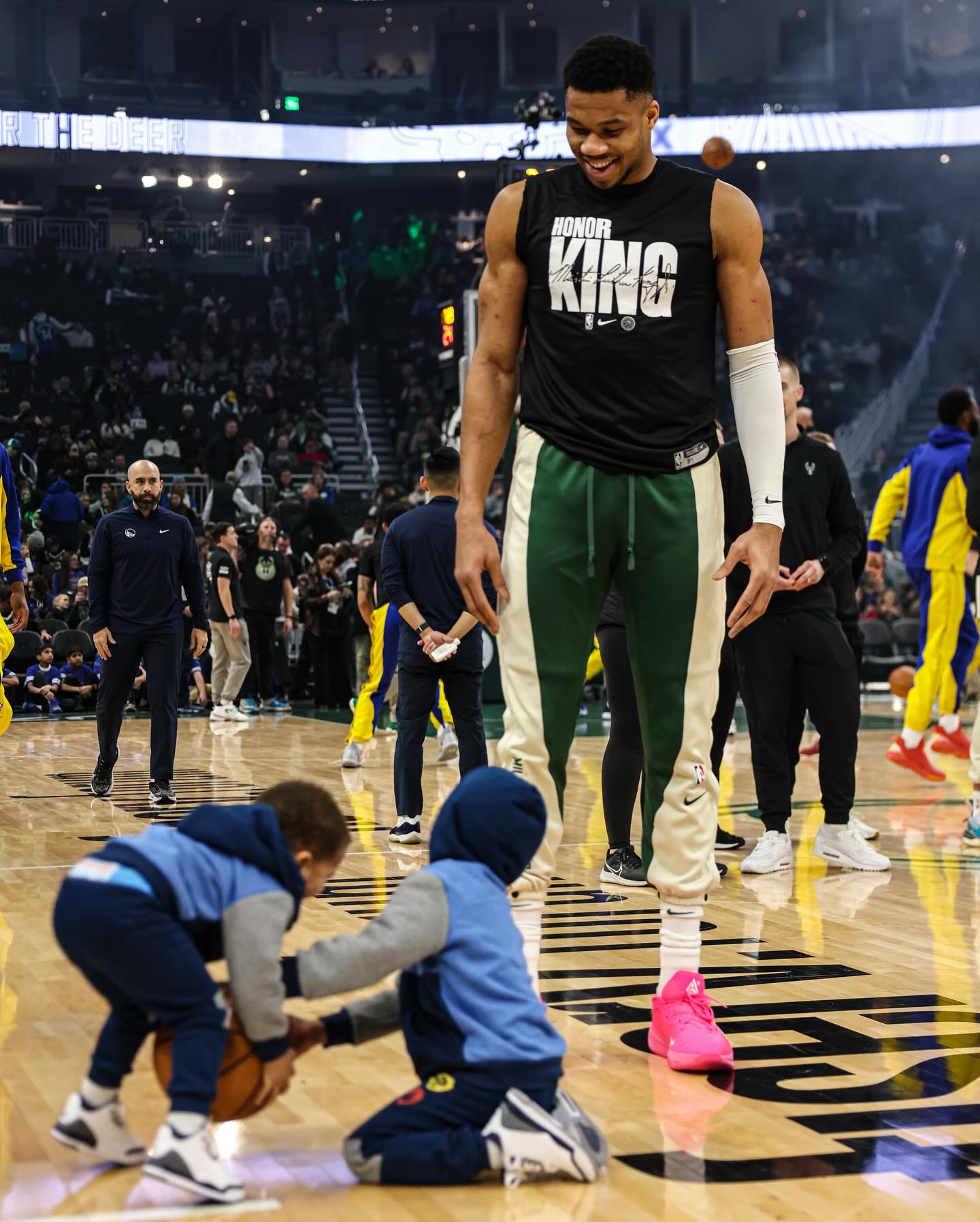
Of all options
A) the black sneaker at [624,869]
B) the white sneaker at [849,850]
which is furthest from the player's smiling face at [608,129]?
the white sneaker at [849,850]

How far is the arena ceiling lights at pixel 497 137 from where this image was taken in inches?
1265

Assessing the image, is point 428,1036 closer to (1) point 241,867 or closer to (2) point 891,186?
(1) point 241,867

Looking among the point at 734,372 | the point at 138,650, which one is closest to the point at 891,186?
the point at 138,650

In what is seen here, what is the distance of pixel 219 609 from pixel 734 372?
12111 millimetres

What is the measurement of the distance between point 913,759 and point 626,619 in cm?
643

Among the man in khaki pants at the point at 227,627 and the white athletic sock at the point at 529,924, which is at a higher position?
the white athletic sock at the point at 529,924

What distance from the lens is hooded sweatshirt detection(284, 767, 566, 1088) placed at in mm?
2695

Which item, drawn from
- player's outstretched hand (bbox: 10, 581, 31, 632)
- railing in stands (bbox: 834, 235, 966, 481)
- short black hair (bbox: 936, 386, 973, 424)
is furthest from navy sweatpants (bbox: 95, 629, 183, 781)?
railing in stands (bbox: 834, 235, 966, 481)

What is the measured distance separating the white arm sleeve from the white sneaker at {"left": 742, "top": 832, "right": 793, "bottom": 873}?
3.06 metres

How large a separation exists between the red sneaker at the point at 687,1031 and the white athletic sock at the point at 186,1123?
124cm

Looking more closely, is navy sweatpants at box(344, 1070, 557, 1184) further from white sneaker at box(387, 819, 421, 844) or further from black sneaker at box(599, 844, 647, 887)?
white sneaker at box(387, 819, 421, 844)

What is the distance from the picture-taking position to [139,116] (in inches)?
1251

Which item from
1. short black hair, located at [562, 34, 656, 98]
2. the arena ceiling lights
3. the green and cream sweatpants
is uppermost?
the arena ceiling lights

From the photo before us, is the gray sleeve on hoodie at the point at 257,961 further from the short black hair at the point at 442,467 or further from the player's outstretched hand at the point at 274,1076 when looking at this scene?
the short black hair at the point at 442,467
